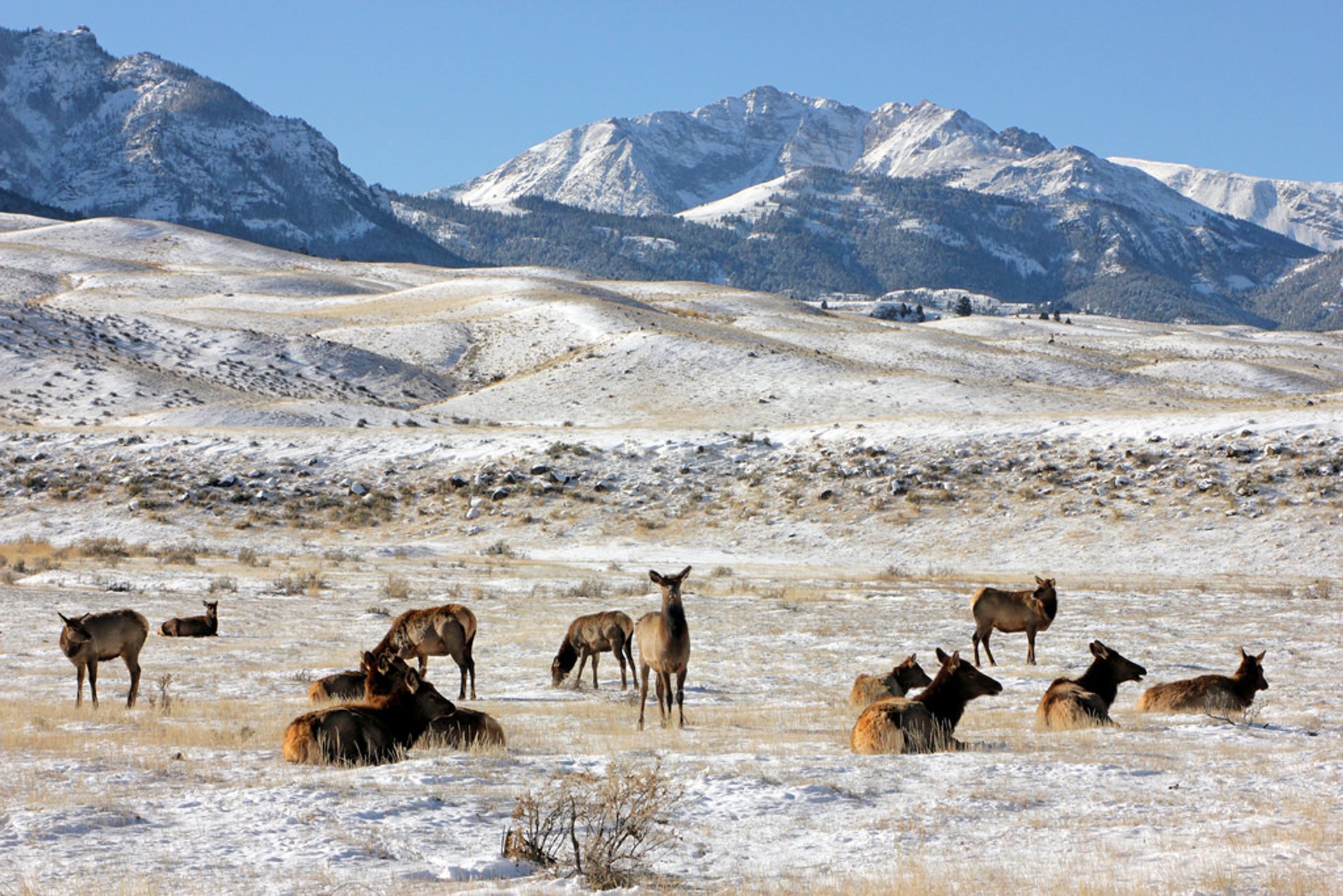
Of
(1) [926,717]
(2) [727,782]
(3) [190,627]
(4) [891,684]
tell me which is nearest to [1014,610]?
(4) [891,684]

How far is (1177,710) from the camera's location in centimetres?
1275

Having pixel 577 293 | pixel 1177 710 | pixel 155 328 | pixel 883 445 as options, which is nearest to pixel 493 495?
pixel 883 445

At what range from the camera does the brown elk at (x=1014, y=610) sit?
18.0 meters

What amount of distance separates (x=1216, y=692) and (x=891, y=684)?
3540 millimetres

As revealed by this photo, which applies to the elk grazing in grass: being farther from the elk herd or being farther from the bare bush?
the bare bush

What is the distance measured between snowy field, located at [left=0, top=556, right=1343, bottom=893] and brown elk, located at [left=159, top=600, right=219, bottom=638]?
64 centimetres

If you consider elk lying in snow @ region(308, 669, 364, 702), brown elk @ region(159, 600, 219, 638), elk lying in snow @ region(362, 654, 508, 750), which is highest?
elk lying in snow @ region(362, 654, 508, 750)

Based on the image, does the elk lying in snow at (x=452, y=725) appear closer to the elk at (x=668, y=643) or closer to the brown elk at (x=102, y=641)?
the elk at (x=668, y=643)

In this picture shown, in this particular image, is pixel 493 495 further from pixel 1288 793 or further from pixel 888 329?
pixel 888 329

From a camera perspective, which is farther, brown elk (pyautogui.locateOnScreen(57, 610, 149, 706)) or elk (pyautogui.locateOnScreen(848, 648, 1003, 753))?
brown elk (pyautogui.locateOnScreen(57, 610, 149, 706))

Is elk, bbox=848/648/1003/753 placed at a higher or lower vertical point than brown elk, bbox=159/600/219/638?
higher

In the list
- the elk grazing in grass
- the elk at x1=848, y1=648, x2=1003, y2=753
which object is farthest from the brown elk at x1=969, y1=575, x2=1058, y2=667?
the elk at x1=848, y1=648, x2=1003, y2=753

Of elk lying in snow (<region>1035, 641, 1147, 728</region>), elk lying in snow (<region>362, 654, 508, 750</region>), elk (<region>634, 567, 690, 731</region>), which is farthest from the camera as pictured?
elk (<region>634, 567, 690, 731</region>)

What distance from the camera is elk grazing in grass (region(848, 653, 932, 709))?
1370cm
